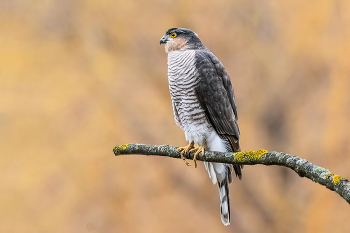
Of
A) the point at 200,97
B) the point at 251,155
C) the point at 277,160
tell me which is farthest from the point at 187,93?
the point at 277,160

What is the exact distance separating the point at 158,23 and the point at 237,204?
237 cm

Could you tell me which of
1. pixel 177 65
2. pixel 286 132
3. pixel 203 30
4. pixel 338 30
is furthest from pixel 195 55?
pixel 338 30

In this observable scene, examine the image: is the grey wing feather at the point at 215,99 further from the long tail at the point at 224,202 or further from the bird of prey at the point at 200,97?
the long tail at the point at 224,202

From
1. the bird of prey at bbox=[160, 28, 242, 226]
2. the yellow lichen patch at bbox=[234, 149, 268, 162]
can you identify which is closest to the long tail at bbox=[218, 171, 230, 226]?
the bird of prey at bbox=[160, 28, 242, 226]

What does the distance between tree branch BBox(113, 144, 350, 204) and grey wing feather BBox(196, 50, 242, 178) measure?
329 mm

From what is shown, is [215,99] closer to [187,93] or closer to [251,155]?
[187,93]

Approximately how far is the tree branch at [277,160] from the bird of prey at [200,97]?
1.05 ft

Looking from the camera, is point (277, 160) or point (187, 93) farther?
point (187, 93)

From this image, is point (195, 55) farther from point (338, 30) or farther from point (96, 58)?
point (338, 30)

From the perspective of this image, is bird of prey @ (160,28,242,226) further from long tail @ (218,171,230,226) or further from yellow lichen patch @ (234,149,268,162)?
yellow lichen patch @ (234,149,268,162)

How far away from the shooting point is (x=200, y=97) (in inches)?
81.0

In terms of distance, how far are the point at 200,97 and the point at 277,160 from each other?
91 centimetres

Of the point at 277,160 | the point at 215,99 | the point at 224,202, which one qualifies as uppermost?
the point at 215,99

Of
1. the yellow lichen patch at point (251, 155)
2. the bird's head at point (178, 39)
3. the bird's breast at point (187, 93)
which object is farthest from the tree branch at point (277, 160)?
the bird's head at point (178, 39)
